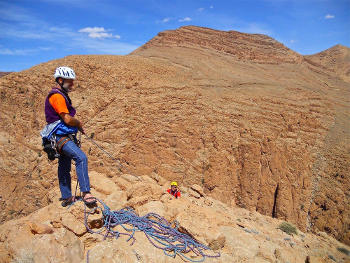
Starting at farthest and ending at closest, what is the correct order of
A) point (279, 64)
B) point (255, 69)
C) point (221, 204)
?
1. point (279, 64)
2. point (255, 69)
3. point (221, 204)

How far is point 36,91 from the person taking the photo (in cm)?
1052

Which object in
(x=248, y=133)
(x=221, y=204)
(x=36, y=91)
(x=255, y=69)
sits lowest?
(x=221, y=204)

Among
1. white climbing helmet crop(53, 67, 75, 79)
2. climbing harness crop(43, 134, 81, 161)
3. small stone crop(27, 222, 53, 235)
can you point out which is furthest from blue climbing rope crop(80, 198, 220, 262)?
white climbing helmet crop(53, 67, 75, 79)

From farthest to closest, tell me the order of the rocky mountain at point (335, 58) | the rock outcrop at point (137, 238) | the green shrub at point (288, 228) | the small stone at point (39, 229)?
the rocky mountain at point (335, 58) < the green shrub at point (288, 228) < the small stone at point (39, 229) < the rock outcrop at point (137, 238)

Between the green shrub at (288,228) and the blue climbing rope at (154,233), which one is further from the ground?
the blue climbing rope at (154,233)

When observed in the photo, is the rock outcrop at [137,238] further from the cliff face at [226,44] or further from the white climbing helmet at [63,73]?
the cliff face at [226,44]

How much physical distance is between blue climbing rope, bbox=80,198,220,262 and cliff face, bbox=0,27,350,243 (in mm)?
5245

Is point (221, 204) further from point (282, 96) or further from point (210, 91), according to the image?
point (282, 96)

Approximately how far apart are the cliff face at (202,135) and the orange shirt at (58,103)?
19.4 feet

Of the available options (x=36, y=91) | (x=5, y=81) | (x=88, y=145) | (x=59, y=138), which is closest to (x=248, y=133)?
(x=88, y=145)

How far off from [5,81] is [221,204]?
9.96 meters

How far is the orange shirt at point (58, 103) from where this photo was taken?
375 cm

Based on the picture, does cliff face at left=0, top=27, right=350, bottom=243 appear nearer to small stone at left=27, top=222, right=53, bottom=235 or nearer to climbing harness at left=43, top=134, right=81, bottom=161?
climbing harness at left=43, top=134, right=81, bottom=161

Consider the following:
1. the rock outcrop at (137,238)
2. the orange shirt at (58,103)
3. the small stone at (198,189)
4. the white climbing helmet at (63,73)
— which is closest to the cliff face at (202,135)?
the small stone at (198,189)
